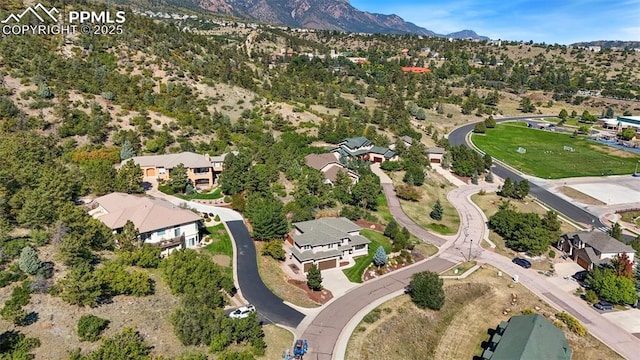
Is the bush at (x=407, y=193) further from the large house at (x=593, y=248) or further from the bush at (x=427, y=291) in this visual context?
the bush at (x=427, y=291)

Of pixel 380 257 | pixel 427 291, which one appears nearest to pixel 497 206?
pixel 380 257

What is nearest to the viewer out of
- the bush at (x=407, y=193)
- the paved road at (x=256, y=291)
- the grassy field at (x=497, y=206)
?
the paved road at (x=256, y=291)

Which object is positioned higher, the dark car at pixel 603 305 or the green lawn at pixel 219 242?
the green lawn at pixel 219 242

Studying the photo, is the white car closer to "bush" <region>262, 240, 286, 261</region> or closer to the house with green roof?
"bush" <region>262, 240, 286, 261</region>

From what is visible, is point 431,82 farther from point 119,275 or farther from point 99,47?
point 119,275

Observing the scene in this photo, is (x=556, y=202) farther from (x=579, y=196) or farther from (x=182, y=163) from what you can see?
(x=182, y=163)

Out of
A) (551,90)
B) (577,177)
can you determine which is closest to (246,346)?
(577,177)

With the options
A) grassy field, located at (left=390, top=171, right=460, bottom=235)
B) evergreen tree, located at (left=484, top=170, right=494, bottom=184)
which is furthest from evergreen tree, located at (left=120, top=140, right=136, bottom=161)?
evergreen tree, located at (left=484, top=170, right=494, bottom=184)

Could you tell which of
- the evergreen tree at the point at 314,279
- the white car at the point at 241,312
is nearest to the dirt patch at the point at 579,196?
the evergreen tree at the point at 314,279
